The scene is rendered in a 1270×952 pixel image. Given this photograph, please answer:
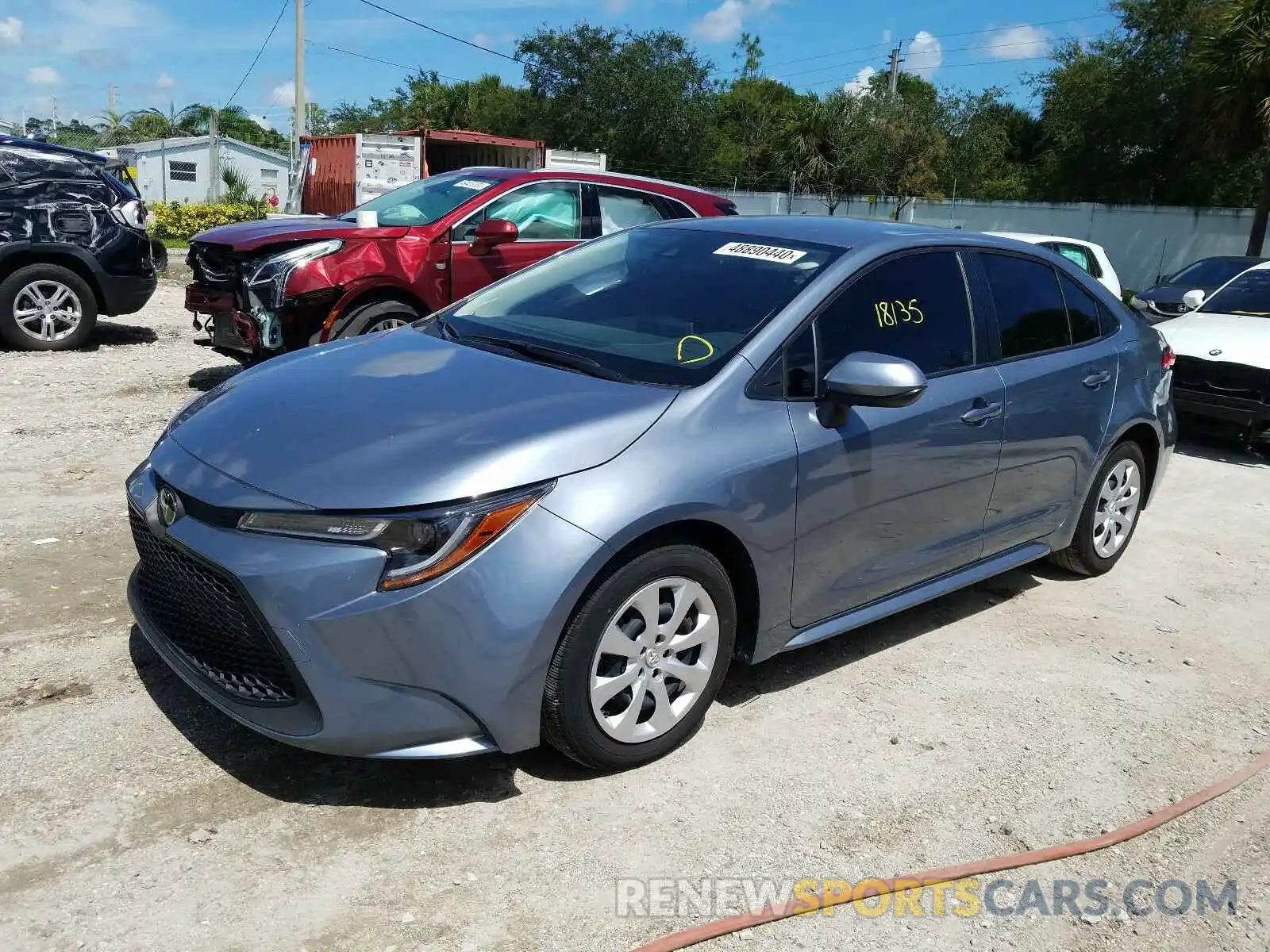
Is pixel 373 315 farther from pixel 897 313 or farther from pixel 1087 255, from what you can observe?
pixel 1087 255

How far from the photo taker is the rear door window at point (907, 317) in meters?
3.83

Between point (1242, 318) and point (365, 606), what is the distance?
849 centimetres

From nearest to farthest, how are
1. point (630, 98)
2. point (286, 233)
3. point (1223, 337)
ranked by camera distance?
1. point (286, 233)
2. point (1223, 337)
3. point (630, 98)

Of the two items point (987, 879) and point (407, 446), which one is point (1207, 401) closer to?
point (987, 879)

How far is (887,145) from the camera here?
39219 millimetres

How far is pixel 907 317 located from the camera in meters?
4.11

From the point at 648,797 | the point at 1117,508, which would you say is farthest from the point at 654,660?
the point at 1117,508

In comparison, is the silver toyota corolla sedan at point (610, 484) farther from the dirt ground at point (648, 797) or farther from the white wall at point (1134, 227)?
the white wall at point (1134, 227)

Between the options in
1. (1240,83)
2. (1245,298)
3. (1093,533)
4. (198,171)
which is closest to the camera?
(1093,533)

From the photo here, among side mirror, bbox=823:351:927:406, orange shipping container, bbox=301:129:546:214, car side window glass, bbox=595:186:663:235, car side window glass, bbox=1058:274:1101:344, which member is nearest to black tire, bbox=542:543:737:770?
side mirror, bbox=823:351:927:406

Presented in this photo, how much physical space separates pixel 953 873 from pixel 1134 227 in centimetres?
2718

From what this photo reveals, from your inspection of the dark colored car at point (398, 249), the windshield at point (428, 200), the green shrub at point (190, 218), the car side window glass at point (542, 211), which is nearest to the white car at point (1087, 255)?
the dark colored car at point (398, 249)

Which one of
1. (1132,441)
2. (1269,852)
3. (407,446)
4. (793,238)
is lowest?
(1269,852)

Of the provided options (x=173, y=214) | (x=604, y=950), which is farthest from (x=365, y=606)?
(x=173, y=214)
